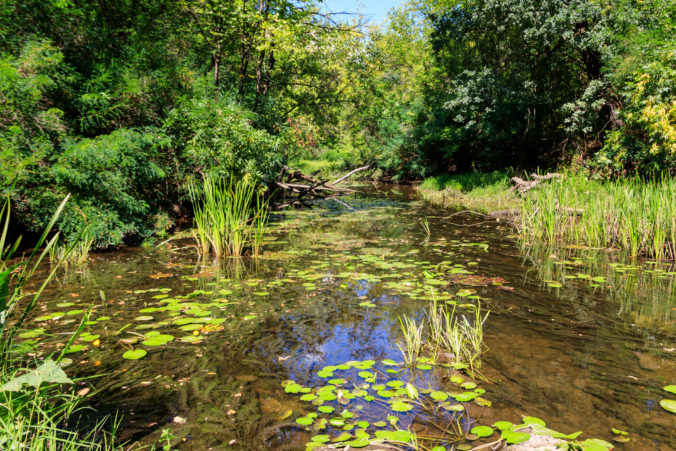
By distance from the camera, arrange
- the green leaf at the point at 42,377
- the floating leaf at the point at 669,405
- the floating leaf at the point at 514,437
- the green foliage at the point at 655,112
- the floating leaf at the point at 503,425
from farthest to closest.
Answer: the green foliage at the point at 655,112, the floating leaf at the point at 669,405, the floating leaf at the point at 503,425, the floating leaf at the point at 514,437, the green leaf at the point at 42,377

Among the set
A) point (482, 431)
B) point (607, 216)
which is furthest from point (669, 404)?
point (607, 216)

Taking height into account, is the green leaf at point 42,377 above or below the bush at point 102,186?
below

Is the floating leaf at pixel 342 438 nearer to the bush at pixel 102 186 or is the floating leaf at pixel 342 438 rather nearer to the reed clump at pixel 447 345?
the reed clump at pixel 447 345

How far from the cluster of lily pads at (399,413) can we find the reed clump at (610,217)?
4986 mm

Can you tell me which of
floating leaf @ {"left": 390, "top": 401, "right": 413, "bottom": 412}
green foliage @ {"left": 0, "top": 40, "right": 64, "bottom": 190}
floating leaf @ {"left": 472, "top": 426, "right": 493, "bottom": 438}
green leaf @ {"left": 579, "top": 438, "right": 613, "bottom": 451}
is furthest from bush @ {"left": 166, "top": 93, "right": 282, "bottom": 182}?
green leaf @ {"left": 579, "top": 438, "right": 613, "bottom": 451}

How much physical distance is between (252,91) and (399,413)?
11818mm

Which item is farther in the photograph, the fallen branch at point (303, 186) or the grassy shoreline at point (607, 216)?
the fallen branch at point (303, 186)

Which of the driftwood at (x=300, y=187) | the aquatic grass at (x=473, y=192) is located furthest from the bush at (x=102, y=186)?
the aquatic grass at (x=473, y=192)

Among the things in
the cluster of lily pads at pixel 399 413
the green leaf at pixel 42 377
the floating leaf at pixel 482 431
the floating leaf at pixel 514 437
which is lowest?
the cluster of lily pads at pixel 399 413

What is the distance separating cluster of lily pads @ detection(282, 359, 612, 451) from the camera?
2088 millimetres

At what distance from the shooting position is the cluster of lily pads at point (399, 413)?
6.85 feet

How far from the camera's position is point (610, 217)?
6.54m

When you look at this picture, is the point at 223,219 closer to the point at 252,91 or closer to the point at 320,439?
the point at 320,439

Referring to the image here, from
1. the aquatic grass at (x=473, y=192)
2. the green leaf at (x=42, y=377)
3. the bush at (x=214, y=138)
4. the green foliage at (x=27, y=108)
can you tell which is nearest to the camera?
the green leaf at (x=42, y=377)
